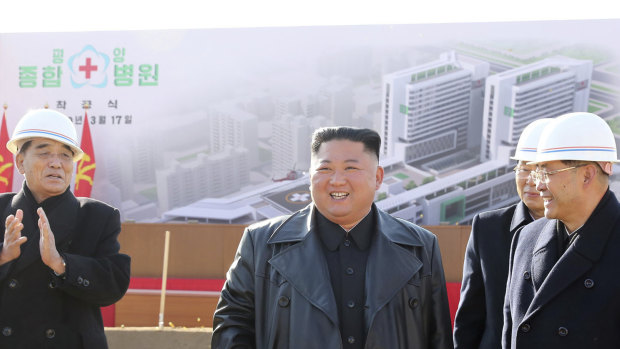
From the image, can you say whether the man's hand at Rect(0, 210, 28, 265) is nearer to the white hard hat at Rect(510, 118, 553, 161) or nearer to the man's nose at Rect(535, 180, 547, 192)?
the man's nose at Rect(535, 180, 547, 192)

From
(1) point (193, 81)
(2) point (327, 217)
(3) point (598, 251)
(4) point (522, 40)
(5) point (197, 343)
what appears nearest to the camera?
(3) point (598, 251)

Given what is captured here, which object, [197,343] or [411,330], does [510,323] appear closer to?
[411,330]

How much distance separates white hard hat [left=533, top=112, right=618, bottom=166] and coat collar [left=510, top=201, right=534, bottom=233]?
59 cm

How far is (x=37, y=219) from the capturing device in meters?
2.27

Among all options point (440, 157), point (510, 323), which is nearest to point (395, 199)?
point (440, 157)

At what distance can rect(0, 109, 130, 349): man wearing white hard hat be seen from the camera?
213 cm

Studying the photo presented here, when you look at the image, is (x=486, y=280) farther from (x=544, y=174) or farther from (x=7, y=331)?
(x=7, y=331)

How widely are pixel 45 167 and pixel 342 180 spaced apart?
1166mm

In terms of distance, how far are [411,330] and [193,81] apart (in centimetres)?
601

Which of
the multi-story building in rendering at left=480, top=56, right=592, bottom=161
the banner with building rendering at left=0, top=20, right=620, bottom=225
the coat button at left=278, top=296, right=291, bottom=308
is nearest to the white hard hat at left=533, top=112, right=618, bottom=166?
the coat button at left=278, top=296, right=291, bottom=308

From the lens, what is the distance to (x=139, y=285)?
6902 millimetres

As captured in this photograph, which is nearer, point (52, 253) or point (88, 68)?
point (52, 253)

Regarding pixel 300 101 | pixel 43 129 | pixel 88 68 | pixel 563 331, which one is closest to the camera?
pixel 563 331

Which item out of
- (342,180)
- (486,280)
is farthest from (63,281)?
(486,280)
